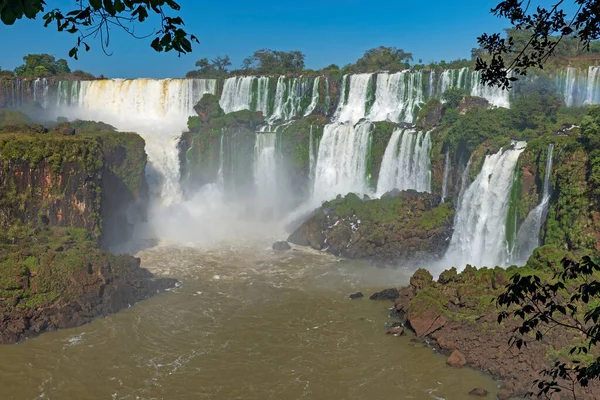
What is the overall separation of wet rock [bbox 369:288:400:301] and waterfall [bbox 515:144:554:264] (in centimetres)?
527

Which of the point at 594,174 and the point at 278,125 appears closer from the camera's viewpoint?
the point at 594,174

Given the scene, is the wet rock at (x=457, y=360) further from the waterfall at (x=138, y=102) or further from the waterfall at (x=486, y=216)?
the waterfall at (x=138, y=102)

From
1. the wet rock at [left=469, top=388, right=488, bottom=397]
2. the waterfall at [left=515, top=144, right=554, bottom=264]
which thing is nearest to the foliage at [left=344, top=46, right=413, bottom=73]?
the waterfall at [left=515, top=144, right=554, bottom=264]

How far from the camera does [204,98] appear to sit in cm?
4069

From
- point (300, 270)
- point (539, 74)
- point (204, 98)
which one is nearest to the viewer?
point (300, 270)

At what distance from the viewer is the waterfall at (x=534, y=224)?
Answer: 2061 centimetres

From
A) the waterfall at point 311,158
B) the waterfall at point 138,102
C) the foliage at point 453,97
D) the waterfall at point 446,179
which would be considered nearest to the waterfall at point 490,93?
the foliage at point 453,97

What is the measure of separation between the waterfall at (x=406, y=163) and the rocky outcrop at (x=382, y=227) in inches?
63.0

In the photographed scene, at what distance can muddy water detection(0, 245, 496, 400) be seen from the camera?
46.4ft

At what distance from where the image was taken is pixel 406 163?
1199 inches

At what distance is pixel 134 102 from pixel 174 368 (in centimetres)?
3265

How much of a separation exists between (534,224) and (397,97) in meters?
18.7

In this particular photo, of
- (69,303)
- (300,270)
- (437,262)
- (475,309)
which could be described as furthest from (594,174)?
(69,303)

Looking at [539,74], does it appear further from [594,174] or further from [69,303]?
[69,303]
